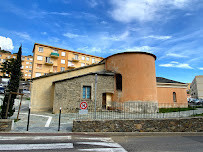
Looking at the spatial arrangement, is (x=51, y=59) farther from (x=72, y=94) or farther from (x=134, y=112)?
(x=134, y=112)

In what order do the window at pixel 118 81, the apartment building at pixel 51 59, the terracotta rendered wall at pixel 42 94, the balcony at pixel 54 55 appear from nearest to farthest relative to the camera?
the terracotta rendered wall at pixel 42 94 < the window at pixel 118 81 < the apartment building at pixel 51 59 < the balcony at pixel 54 55

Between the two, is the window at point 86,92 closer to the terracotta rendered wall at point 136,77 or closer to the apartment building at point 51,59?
the terracotta rendered wall at point 136,77

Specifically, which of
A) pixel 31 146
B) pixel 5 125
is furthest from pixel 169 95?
pixel 5 125

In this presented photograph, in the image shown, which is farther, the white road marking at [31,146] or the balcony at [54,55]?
the balcony at [54,55]

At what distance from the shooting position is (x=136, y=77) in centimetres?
1442

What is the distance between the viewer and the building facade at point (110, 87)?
44.2 feet

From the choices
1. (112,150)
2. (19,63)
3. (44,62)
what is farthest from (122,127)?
(44,62)

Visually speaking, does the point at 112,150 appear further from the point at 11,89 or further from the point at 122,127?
the point at 11,89

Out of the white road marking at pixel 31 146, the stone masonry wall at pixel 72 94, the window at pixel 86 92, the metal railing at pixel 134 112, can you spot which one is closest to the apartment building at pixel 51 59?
the stone masonry wall at pixel 72 94

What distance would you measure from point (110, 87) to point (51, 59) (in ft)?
83.7

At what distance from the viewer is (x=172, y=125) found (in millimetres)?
7410

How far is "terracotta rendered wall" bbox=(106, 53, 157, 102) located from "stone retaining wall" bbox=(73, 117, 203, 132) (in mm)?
6557

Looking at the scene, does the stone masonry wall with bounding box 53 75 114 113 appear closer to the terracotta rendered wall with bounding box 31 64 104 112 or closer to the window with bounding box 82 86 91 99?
the window with bounding box 82 86 91 99

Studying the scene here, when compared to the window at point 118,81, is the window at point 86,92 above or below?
below
